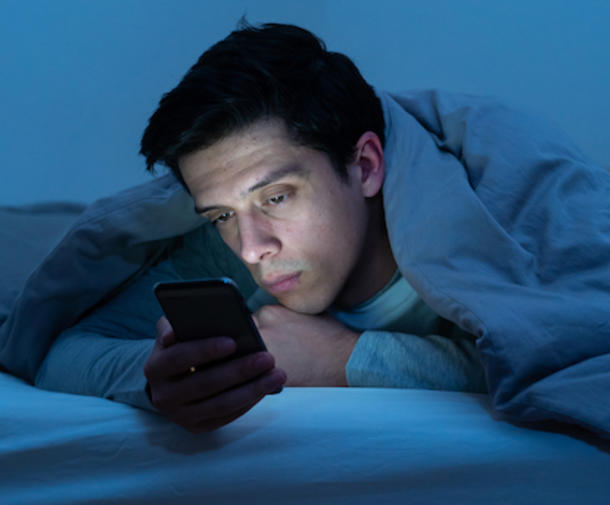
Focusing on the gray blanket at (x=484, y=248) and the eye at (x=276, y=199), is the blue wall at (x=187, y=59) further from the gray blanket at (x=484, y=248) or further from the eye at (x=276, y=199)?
the eye at (x=276, y=199)

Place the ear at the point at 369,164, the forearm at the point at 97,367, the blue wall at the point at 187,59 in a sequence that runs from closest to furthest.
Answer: the forearm at the point at 97,367 → the ear at the point at 369,164 → the blue wall at the point at 187,59

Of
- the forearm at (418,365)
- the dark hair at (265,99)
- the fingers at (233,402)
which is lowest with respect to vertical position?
the forearm at (418,365)

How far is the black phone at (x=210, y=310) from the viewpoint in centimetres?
49

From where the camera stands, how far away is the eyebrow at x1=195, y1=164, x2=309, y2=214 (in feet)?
2.51

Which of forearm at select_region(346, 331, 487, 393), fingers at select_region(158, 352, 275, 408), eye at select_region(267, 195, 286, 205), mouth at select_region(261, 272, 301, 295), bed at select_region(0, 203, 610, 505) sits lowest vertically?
forearm at select_region(346, 331, 487, 393)

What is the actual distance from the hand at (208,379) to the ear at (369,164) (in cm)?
44

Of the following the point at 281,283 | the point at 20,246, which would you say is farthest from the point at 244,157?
the point at 20,246

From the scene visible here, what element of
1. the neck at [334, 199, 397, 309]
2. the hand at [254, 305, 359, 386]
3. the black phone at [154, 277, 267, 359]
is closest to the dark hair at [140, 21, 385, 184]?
the neck at [334, 199, 397, 309]

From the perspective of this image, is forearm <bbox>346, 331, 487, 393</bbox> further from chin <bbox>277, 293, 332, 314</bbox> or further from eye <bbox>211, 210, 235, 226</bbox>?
eye <bbox>211, 210, 235, 226</bbox>

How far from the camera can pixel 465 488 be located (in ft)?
1.74

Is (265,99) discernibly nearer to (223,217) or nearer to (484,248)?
(223,217)

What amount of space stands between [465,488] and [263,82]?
578 mm

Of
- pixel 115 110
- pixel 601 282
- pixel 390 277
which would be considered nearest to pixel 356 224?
pixel 390 277

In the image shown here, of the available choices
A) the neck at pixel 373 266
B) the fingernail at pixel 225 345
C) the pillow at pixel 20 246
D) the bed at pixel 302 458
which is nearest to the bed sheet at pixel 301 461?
the bed at pixel 302 458
